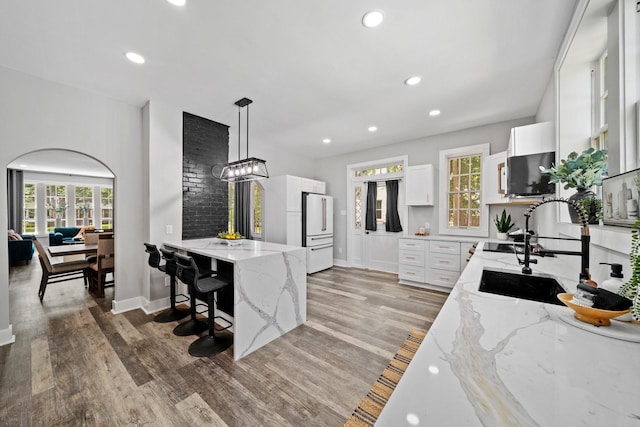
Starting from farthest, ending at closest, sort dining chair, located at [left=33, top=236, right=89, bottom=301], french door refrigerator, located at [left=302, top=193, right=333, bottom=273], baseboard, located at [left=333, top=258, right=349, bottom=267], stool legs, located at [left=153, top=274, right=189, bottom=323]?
baseboard, located at [left=333, top=258, right=349, bottom=267] → french door refrigerator, located at [left=302, top=193, right=333, bottom=273] → dining chair, located at [left=33, top=236, right=89, bottom=301] → stool legs, located at [left=153, top=274, right=189, bottom=323]

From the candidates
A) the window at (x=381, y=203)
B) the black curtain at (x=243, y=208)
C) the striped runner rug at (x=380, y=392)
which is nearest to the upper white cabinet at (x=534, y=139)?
the striped runner rug at (x=380, y=392)

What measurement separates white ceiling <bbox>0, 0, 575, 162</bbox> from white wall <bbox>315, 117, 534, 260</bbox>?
1.68ft

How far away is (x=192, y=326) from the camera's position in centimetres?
273

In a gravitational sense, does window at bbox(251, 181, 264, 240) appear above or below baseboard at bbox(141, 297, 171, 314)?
above

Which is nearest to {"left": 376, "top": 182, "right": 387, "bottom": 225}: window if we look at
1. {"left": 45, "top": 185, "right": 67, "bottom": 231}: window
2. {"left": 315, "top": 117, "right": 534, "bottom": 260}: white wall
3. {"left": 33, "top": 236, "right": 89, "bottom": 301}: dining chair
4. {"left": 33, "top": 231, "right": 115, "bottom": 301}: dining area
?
{"left": 315, "top": 117, "right": 534, "bottom": 260}: white wall

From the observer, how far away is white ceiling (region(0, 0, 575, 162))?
70.2 inches

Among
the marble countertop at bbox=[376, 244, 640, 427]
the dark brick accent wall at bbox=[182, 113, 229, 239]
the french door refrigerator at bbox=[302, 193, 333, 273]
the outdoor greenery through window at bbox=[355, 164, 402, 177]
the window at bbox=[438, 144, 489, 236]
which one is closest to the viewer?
the marble countertop at bbox=[376, 244, 640, 427]

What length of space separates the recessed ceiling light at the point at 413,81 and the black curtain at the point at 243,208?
364 centimetres

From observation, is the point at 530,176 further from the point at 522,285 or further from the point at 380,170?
the point at 380,170

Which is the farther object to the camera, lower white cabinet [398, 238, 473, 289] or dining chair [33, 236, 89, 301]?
lower white cabinet [398, 238, 473, 289]

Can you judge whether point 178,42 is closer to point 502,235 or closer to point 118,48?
point 118,48

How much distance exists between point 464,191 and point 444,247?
43.6 inches

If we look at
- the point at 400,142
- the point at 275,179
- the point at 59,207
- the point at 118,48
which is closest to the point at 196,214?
the point at 275,179

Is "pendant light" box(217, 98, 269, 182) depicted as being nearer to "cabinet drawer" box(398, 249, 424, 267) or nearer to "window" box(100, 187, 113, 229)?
"cabinet drawer" box(398, 249, 424, 267)
